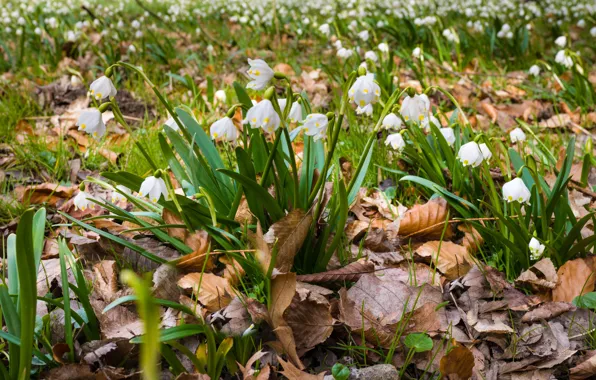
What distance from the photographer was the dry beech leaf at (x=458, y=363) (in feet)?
4.50

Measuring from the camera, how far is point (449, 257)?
1835 mm

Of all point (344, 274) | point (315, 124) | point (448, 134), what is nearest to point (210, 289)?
point (344, 274)

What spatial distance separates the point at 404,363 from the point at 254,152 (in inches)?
33.2

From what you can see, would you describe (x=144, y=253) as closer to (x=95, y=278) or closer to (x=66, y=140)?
(x=95, y=278)

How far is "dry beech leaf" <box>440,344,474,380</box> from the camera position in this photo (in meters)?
1.37

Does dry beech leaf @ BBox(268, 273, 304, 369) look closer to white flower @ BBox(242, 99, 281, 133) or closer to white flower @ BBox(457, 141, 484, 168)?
white flower @ BBox(242, 99, 281, 133)

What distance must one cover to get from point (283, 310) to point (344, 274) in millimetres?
296

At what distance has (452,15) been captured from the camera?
6.71m

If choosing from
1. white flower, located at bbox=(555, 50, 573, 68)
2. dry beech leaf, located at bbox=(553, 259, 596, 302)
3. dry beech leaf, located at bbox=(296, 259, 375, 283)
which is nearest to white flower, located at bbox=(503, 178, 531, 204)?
dry beech leaf, located at bbox=(553, 259, 596, 302)

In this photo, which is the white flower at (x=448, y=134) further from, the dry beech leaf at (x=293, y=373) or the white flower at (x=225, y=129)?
the dry beech leaf at (x=293, y=373)

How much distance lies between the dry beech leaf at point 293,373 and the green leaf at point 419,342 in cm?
25

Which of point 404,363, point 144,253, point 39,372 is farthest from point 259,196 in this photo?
point 39,372

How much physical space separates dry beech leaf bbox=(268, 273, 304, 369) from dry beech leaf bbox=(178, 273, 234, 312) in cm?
18

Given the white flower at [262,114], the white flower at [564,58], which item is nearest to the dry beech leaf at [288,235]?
the white flower at [262,114]
